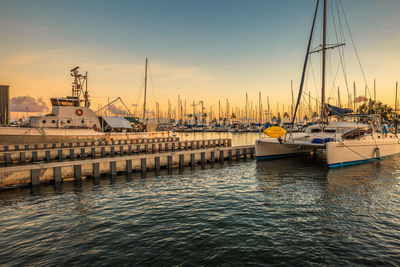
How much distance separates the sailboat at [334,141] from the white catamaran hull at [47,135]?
27.9 m

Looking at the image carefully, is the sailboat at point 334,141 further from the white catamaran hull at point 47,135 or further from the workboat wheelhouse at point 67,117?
the workboat wheelhouse at point 67,117

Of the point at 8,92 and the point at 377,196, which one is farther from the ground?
the point at 8,92

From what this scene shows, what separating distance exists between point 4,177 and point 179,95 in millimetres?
103476

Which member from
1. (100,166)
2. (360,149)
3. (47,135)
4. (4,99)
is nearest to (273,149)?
(360,149)

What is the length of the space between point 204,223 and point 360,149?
19404mm

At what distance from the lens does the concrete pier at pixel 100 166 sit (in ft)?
44.1

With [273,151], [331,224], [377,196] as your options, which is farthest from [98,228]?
[273,151]

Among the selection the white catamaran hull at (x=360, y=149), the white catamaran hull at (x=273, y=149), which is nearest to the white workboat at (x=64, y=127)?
the white catamaran hull at (x=273, y=149)

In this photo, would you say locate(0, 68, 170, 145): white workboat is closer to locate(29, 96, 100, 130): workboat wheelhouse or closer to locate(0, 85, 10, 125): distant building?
locate(29, 96, 100, 130): workboat wheelhouse

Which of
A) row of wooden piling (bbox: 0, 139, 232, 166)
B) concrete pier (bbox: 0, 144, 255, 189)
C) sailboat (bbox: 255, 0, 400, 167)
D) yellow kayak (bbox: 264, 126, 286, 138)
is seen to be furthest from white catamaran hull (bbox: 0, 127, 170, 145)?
yellow kayak (bbox: 264, 126, 286, 138)

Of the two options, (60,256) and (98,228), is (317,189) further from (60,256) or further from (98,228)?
(60,256)

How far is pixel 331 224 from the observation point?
333 inches

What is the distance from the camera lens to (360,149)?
802 inches

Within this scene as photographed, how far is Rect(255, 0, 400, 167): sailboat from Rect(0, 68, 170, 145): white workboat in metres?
28.3
